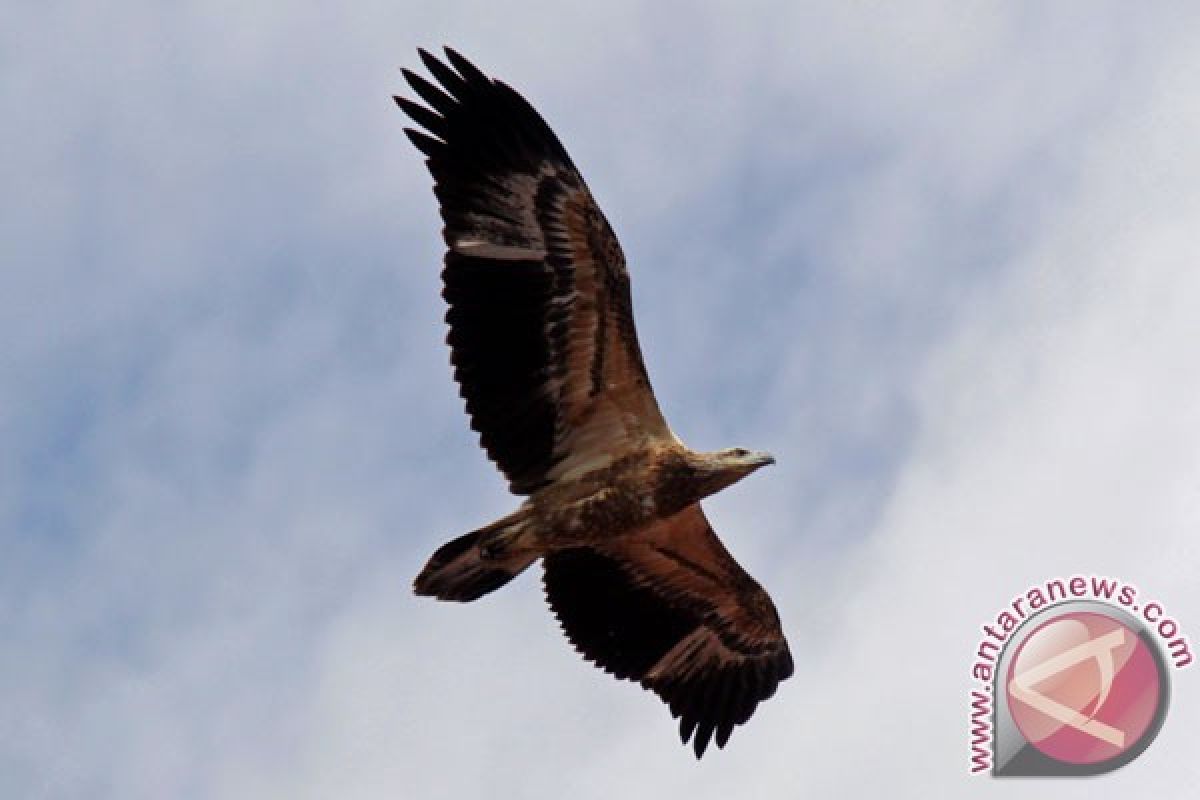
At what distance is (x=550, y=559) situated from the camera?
23.6m

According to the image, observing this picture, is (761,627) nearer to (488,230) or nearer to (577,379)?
(577,379)

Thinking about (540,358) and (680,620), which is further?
(680,620)

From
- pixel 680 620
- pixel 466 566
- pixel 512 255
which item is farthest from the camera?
pixel 680 620

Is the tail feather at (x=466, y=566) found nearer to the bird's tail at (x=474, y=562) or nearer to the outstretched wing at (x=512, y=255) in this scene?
the bird's tail at (x=474, y=562)

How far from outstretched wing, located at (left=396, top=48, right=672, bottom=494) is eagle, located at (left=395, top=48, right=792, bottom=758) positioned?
12mm

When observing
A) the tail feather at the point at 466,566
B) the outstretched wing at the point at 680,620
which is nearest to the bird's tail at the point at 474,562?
the tail feather at the point at 466,566

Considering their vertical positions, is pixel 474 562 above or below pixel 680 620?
above

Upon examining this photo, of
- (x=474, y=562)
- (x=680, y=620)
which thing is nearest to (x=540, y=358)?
(x=474, y=562)

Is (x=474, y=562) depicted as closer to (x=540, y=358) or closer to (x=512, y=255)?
(x=540, y=358)

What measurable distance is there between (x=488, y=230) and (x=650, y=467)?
2.43m

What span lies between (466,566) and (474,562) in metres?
0.08

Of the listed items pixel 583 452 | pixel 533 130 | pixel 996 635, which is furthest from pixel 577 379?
pixel 996 635

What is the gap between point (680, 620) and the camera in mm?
24094

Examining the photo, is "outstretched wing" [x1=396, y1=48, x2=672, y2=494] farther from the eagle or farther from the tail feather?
the tail feather
